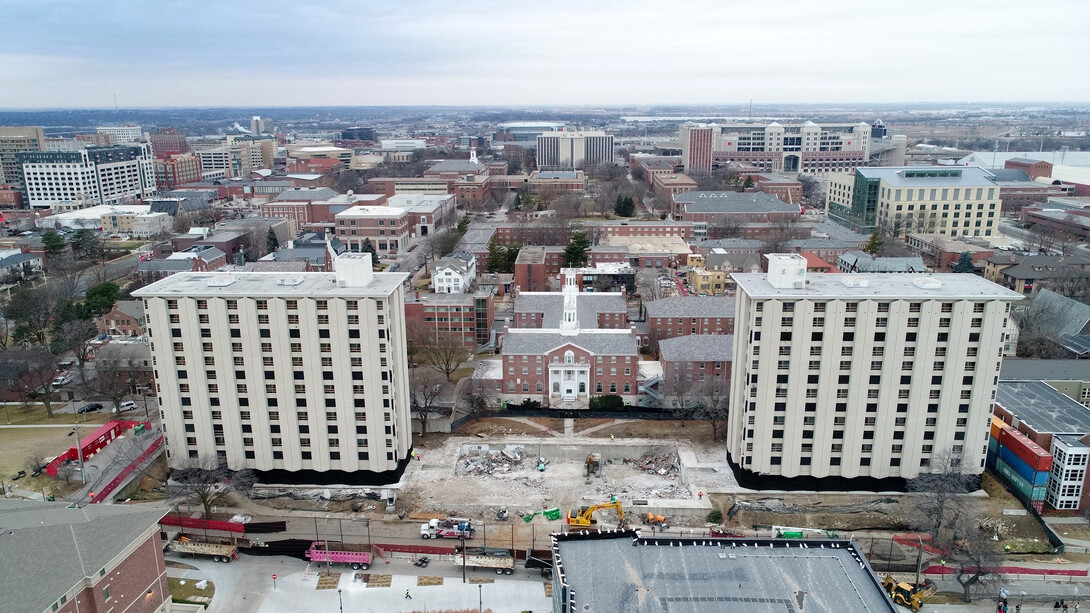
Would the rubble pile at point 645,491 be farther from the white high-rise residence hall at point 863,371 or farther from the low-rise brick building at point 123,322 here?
the low-rise brick building at point 123,322

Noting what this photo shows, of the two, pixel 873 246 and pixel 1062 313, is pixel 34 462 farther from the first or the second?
pixel 873 246

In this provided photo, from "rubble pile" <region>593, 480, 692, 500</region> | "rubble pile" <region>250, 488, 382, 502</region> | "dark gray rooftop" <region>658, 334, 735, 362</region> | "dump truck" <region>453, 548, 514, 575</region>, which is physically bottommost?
"rubble pile" <region>593, 480, 692, 500</region>

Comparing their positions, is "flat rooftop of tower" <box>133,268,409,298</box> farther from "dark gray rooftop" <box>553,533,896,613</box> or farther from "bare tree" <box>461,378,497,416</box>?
"dark gray rooftop" <box>553,533,896,613</box>

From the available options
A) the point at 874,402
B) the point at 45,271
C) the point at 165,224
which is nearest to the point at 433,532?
the point at 874,402

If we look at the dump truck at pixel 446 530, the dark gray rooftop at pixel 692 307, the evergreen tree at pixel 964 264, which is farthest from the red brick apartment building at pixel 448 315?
the evergreen tree at pixel 964 264

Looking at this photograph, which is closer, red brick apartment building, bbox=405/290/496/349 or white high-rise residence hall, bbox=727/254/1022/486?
white high-rise residence hall, bbox=727/254/1022/486

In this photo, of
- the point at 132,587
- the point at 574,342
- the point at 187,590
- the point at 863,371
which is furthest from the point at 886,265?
the point at 132,587

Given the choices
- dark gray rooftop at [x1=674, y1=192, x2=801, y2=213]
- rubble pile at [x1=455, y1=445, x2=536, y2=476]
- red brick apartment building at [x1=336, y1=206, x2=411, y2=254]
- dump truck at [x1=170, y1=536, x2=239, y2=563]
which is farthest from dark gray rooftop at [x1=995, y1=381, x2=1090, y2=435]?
red brick apartment building at [x1=336, y1=206, x2=411, y2=254]
